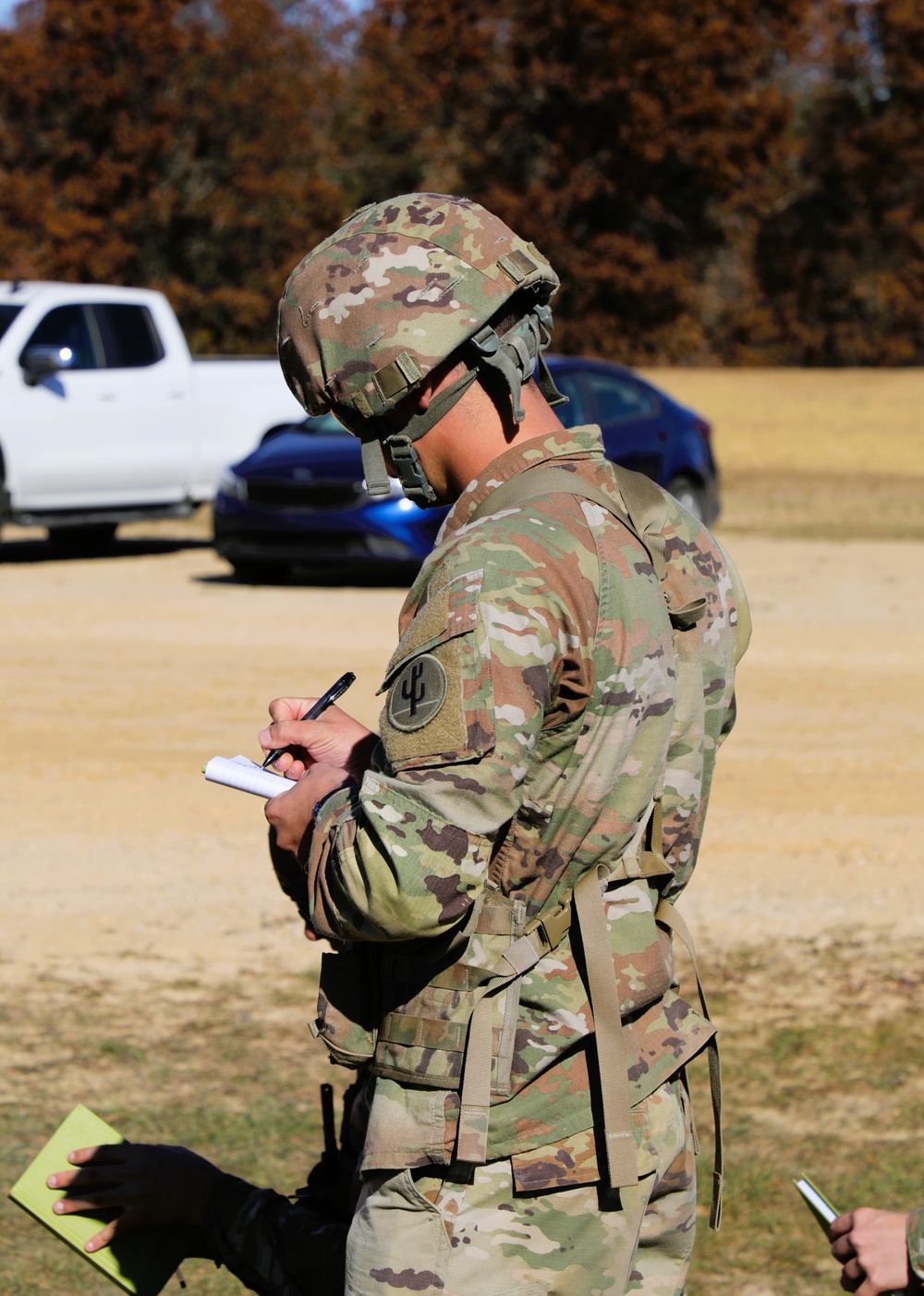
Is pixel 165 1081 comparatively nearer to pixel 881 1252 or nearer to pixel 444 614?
pixel 881 1252

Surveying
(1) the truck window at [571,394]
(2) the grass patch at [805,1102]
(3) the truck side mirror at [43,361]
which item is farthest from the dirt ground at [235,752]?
(1) the truck window at [571,394]

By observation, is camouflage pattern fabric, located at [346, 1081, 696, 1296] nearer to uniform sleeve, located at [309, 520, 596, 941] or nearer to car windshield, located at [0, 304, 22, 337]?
uniform sleeve, located at [309, 520, 596, 941]

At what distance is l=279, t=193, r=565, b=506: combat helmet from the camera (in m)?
2.29

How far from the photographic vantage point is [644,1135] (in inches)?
90.4

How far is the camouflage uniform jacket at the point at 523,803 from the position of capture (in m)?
2.04

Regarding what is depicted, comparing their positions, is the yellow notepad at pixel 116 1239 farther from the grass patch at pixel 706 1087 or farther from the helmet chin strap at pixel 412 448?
the helmet chin strap at pixel 412 448

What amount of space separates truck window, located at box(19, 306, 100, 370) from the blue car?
5.32 feet

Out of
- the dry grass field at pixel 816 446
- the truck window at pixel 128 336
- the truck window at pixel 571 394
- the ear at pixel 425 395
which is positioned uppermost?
the ear at pixel 425 395

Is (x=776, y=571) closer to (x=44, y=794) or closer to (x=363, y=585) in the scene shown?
(x=363, y=585)

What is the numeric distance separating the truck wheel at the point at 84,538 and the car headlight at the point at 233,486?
2777mm

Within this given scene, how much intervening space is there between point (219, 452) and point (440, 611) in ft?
45.8

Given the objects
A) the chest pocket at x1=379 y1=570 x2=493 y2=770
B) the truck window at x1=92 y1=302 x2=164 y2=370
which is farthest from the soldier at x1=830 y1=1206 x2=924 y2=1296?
the truck window at x1=92 y1=302 x2=164 y2=370

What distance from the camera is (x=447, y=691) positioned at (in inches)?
80.0

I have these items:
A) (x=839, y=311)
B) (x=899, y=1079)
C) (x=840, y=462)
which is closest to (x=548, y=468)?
(x=899, y=1079)
